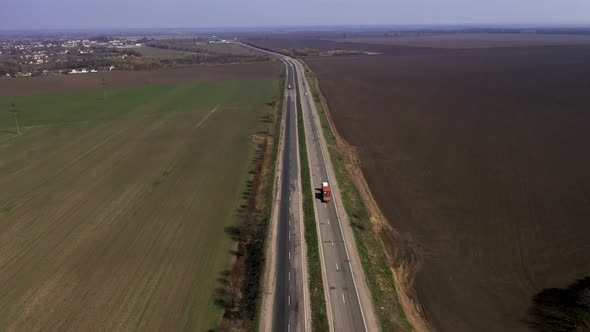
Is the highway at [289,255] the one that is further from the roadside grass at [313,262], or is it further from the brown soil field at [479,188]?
the brown soil field at [479,188]

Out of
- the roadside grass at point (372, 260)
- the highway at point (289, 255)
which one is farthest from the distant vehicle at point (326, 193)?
the highway at point (289, 255)

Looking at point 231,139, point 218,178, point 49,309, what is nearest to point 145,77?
point 231,139

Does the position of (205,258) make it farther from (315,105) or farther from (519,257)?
(315,105)

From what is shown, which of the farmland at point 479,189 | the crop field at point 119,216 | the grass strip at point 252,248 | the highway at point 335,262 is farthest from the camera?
the farmland at point 479,189

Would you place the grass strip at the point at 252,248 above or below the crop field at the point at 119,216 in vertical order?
above

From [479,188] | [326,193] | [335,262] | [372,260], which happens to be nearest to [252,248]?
[335,262]

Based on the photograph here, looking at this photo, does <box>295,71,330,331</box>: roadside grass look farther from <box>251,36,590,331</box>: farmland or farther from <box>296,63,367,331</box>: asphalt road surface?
<box>251,36,590,331</box>: farmland
